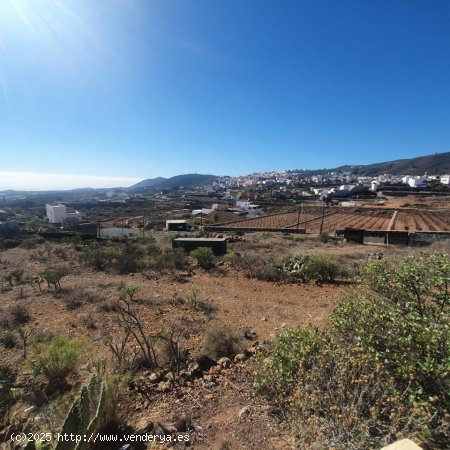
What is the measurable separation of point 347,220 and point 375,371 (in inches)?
1431

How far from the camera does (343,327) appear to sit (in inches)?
126

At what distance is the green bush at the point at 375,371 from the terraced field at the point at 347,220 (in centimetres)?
2570

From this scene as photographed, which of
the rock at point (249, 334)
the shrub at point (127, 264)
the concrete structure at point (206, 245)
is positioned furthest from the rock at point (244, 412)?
the concrete structure at point (206, 245)

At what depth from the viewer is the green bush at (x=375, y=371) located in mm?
2123

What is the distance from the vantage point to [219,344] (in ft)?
15.1

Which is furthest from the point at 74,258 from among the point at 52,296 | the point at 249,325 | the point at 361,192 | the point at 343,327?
the point at 361,192

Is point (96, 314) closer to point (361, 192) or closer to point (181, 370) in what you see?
point (181, 370)

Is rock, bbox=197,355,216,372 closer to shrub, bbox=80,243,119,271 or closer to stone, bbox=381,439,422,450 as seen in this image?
stone, bbox=381,439,422,450

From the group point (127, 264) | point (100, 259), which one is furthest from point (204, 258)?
point (100, 259)

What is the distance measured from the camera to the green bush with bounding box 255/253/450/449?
212 cm

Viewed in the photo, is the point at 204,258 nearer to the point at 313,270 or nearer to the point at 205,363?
the point at 313,270

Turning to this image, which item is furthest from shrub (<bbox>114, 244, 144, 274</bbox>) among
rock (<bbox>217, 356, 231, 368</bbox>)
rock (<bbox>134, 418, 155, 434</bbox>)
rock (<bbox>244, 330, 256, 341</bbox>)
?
rock (<bbox>134, 418, 155, 434</bbox>)

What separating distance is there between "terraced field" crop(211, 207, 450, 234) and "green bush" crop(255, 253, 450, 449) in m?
25.7

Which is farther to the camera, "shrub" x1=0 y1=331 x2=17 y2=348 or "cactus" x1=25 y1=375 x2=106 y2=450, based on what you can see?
"shrub" x1=0 y1=331 x2=17 y2=348
